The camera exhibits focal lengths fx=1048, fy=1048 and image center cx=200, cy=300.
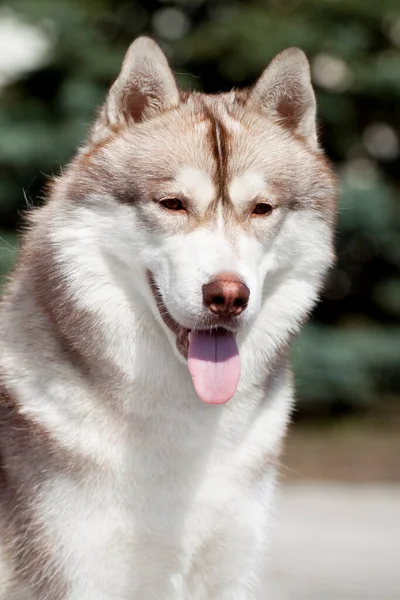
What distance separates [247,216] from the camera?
3471 millimetres

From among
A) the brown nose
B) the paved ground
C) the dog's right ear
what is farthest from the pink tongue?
the paved ground

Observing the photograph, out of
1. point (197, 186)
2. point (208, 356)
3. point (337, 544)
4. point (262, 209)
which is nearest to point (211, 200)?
point (197, 186)

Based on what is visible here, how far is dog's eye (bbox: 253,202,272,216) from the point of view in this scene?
3491 millimetres

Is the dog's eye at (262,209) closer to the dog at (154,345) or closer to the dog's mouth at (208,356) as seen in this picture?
the dog at (154,345)

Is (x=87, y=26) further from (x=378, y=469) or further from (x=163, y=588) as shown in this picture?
(x=163, y=588)

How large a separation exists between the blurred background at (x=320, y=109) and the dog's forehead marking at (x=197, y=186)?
23.1ft

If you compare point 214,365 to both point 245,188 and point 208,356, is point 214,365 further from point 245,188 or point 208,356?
point 245,188

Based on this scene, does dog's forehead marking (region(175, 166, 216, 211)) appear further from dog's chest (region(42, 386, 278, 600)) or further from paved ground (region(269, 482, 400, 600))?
paved ground (region(269, 482, 400, 600))

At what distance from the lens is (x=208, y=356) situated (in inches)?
134

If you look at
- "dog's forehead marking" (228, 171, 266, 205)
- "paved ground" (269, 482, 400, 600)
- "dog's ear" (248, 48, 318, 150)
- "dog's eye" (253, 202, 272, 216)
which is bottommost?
"paved ground" (269, 482, 400, 600)

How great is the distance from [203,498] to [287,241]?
915 millimetres

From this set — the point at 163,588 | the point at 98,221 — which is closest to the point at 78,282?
the point at 98,221

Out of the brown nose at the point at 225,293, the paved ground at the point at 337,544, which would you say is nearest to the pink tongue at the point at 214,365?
the brown nose at the point at 225,293

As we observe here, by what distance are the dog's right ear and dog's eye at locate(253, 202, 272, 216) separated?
20.7 inches
